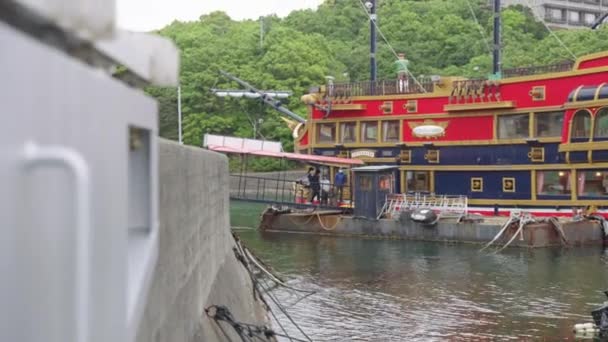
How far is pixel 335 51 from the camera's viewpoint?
217 feet

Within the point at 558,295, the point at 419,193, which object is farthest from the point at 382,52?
the point at 558,295

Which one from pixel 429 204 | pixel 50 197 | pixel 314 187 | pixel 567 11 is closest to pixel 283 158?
pixel 314 187

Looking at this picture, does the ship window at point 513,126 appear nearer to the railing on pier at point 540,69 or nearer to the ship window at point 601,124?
the railing on pier at point 540,69

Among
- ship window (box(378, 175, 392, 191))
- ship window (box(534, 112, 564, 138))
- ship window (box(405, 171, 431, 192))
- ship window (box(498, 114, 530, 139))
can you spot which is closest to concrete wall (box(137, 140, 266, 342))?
ship window (box(378, 175, 392, 191))

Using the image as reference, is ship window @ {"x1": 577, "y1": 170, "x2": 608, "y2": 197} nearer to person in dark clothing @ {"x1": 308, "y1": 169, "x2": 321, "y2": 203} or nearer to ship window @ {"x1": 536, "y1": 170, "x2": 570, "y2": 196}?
ship window @ {"x1": 536, "y1": 170, "x2": 570, "y2": 196}

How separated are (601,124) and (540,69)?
3471 millimetres

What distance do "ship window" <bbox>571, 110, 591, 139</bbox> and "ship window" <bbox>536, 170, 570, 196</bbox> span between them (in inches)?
57.3

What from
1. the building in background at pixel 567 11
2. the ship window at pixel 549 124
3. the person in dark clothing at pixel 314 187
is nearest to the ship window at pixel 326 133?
the person in dark clothing at pixel 314 187

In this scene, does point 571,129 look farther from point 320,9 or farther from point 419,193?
point 320,9

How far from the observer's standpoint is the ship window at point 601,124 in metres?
25.2

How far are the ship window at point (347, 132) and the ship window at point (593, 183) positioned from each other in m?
9.44

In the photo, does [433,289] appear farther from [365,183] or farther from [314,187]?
[314,187]

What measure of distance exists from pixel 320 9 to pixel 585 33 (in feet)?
105

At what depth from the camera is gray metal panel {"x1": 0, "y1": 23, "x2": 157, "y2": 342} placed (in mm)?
1353
